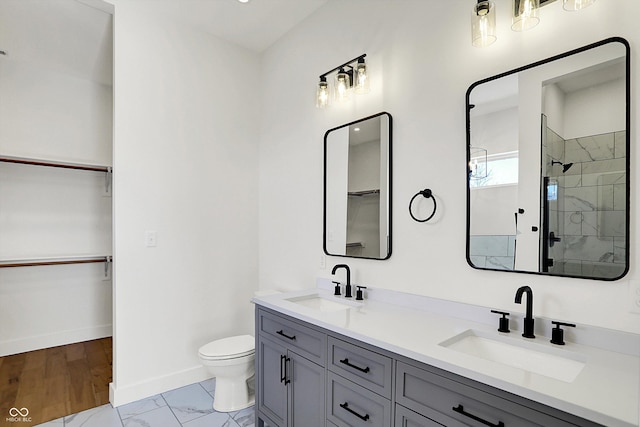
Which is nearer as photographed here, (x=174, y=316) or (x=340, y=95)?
(x=340, y=95)

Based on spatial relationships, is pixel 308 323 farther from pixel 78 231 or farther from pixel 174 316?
pixel 78 231

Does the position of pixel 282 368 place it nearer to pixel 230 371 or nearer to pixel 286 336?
pixel 286 336

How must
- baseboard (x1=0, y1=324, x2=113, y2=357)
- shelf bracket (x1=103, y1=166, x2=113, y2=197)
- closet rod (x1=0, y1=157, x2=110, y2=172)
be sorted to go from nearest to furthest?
closet rod (x1=0, y1=157, x2=110, y2=172), baseboard (x1=0, y1=324, x2=113, y2=357), shelf bracket (x1=103, y1=166, x2=113, y2=197)

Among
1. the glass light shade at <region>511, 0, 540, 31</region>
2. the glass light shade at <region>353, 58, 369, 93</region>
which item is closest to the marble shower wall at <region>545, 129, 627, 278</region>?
the glass light shade at <region>511, 0, 540, 31</region>

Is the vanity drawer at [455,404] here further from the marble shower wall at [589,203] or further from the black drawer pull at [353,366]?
the marble shower wall at [589,203]

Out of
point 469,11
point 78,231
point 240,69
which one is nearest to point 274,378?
point 469,11

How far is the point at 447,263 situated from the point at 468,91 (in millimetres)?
879

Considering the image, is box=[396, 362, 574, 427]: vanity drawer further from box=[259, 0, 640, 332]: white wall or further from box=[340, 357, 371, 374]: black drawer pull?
box=[259, 0, 640, 332]: white wall

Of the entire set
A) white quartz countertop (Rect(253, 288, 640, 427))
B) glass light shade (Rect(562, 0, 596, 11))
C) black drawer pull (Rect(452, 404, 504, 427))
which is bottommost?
black drawer pull (Rect(452, 404, 504, 427))

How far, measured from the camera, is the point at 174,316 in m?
2.72

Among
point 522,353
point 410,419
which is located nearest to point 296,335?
point 410,419

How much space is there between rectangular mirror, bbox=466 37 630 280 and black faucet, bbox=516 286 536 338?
0.44ft

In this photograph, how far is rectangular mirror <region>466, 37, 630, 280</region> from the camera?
1.29 m

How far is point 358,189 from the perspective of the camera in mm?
2297
